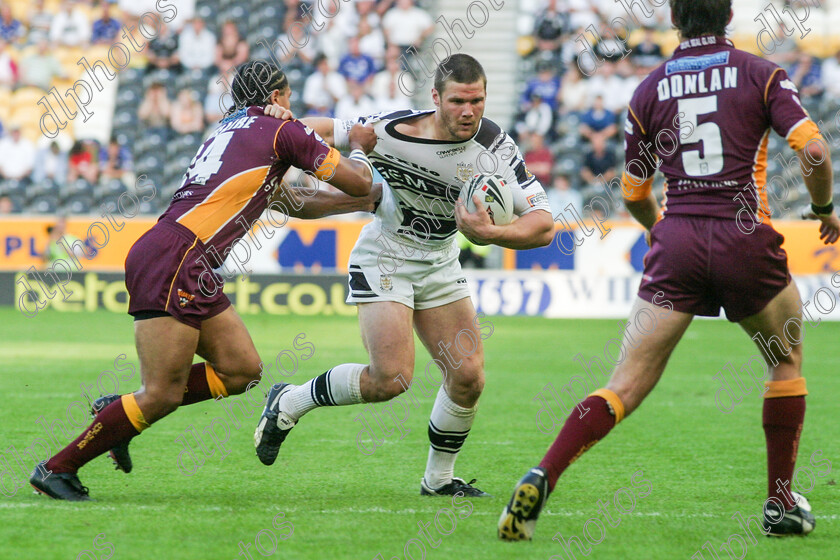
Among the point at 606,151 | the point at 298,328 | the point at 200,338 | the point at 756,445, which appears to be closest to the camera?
the point at 200,338

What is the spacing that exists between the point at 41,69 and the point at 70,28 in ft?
3.68

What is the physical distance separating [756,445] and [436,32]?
14936 millimetres

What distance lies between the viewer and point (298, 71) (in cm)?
1945

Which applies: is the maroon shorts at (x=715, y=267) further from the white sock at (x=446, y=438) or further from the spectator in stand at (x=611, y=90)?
the spectator in stand at (x=611, y=90)

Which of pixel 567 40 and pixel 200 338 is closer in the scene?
pixel 200 338

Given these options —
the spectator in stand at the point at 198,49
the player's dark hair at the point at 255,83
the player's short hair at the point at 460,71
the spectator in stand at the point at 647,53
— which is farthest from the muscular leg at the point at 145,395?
the spectator in stand at the point at 198,49

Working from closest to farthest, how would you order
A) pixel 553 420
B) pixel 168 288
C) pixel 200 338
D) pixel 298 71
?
pixel 168 288 → pixel 200 338 → pixel 553 420 → pixel 298 71

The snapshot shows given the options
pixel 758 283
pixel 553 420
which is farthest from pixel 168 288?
pixel 553 420

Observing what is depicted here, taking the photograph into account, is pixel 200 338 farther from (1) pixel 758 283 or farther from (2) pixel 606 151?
(2) pixel 606 151

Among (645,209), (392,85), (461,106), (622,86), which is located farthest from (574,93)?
(645,209)

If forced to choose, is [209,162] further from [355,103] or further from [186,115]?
[186,115]

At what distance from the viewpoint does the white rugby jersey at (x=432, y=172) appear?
518cm

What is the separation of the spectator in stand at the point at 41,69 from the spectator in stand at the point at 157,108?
2027 millimetres

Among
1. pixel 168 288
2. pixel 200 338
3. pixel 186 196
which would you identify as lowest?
pixel 200 338
